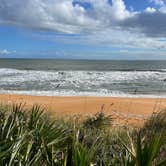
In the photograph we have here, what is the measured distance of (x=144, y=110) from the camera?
12.7m

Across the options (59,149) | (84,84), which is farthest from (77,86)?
(59,149)

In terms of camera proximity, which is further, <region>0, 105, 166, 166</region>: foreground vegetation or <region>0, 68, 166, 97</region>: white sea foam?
<region>0, 68, 166, 97</region>: white sea foam

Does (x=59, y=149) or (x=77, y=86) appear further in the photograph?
(x=77, y=86)

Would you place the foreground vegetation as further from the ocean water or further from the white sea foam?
the white sea foam

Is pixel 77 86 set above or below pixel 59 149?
below

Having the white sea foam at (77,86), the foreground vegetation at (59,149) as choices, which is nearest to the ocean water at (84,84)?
the white sea foam at (77,86)

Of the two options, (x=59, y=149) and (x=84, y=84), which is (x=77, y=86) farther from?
(x=59, y=149)

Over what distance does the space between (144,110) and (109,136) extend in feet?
25.1

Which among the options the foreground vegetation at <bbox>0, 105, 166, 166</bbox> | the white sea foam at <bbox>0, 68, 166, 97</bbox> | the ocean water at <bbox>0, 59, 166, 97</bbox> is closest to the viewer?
the foreground vegetation at <bbox>0, 105, 166, 166</bbox>

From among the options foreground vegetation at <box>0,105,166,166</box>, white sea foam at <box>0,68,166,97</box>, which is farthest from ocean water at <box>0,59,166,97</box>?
foreground vegetation at <box>0,105,166,166</box>

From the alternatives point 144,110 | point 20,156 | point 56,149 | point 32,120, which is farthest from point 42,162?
point 144,110

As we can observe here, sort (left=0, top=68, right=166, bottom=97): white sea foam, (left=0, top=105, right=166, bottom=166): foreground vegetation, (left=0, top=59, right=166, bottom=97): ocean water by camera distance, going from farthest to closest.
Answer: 1. (left=0, top=59, right=166, bottom=97): ocean water
2. (left=0, top=68, right=166, bottom=97): white sea foam
3. (left=0, top=105, right=166, bottom=166): foreground vegetation

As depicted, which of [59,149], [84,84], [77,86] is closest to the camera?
[59,149]

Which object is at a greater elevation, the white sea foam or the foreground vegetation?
the foreground vegetation
